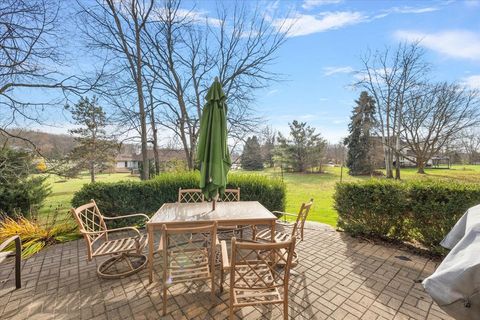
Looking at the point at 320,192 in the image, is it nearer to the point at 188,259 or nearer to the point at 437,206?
the point at 437,206

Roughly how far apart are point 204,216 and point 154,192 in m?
2.73

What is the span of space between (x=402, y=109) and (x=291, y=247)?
741 inches

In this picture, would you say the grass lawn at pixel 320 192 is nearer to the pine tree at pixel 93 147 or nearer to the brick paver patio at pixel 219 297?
the brick paver patio at pixel 219 297

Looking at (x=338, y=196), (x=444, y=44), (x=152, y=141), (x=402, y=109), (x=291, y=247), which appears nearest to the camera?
(x=291, y=247)

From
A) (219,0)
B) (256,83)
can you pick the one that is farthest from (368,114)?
(219,0)

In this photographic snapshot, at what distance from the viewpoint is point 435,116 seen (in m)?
14.2

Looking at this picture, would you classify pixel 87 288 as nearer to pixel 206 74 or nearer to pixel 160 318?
pixel 160 318

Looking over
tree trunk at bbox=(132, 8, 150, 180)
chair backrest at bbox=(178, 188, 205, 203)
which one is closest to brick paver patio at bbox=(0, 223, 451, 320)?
chair backrest at bbox=(178, 188, 205, 203)

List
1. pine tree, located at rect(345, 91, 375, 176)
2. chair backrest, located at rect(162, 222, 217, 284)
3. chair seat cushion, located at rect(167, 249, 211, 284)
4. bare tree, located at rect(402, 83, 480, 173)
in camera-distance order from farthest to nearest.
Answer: pine tree, located at rect(345, 91, 375, 176), bare tree, located at rect(402, 83, 480, 173), chair seat cushion, located at rect(167, 249, 211, 284), chair backrest, located at rect(162, 222, 217, 284)

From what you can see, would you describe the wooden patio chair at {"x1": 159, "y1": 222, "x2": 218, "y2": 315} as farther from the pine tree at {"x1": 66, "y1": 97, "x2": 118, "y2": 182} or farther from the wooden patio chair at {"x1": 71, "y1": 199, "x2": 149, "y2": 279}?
the pine tree at {"x1": 66, "y1": 97, "x2": 118, "y2": 182}

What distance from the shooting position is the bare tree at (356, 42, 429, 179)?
13.9 metres

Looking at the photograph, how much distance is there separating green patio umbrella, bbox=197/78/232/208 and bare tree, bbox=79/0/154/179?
6088mm

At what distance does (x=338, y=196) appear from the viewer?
187 inches

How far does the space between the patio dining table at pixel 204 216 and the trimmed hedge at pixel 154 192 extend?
71.8 inches
